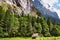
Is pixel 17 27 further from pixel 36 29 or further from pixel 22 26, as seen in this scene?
pixel 36 29

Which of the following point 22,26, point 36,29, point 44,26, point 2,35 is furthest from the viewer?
point 44,26

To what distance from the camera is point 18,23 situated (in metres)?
114

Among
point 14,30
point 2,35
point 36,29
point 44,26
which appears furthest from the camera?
point 44,26

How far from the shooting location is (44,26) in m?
128

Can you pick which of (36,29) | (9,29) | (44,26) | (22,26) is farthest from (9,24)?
(44,26)

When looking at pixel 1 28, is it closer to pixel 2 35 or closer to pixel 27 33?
pixel 2 35

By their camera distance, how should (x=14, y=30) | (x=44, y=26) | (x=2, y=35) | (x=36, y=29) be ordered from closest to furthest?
(x=2, y=35), (x=14, y=30), (x=36, y=29), (x=44, y=26)

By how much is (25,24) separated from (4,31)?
1595 cm

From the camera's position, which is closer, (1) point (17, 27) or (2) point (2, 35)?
(2) point (2, 35)

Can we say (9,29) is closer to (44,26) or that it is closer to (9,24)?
(9,24)

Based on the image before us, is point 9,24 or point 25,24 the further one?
point 25,24

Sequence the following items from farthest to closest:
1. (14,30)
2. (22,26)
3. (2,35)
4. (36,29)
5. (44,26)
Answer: (44,26) < (36,29) < (22,26) < (14,30) < (2,35)

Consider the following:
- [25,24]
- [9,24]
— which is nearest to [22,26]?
[25,24]

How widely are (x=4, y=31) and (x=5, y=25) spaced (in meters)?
3.88
